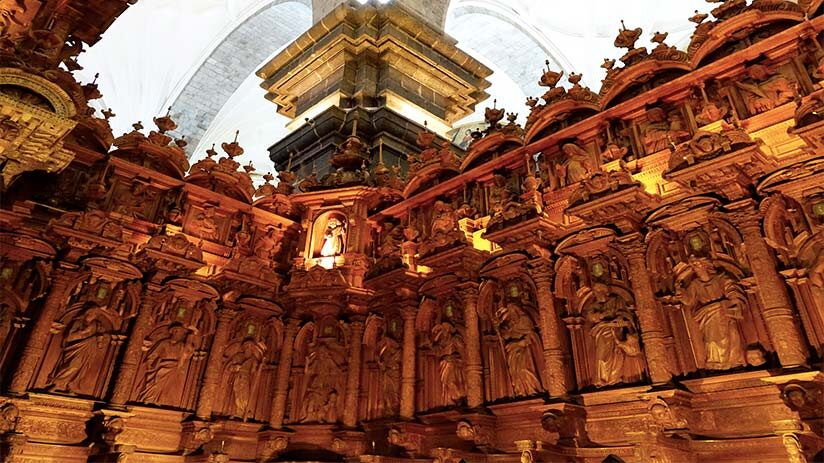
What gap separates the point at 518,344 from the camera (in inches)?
224

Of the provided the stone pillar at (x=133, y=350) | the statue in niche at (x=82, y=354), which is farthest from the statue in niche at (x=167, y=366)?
the statue in niche at (x=82, y=354)

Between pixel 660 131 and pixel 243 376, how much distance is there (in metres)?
5.58

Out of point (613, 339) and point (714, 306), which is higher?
point (714, 306)

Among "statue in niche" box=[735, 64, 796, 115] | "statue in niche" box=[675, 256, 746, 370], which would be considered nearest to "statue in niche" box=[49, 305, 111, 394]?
"statue in niche" box=[675, 256, 746, 370]

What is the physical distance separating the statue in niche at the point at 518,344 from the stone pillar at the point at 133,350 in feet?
13.1

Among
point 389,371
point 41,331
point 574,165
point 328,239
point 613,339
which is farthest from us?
point 328,239

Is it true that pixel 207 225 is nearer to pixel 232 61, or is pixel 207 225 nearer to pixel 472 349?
pixel 472 349

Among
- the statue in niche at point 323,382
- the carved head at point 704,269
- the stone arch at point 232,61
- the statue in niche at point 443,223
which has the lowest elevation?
the statue in niche at point 323,382

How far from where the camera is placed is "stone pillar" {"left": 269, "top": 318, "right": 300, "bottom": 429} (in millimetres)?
6812

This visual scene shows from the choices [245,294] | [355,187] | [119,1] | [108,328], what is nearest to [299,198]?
[355,187]

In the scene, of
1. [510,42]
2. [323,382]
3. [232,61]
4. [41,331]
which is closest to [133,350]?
[41,331]

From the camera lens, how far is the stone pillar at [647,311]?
15.1 ft

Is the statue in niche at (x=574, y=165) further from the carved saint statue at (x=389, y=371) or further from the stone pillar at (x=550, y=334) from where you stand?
the carved saint statue at (x=389, y=371)

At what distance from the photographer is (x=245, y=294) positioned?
7.09 m
